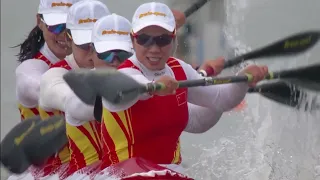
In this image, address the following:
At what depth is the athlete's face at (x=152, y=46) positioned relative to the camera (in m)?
4.28

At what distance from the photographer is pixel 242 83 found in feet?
14.6

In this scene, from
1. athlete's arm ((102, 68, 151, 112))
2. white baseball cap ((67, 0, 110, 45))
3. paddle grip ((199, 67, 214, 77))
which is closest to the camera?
athlete's arm ((102, 68, 151, 112))

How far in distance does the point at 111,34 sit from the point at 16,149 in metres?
0.76

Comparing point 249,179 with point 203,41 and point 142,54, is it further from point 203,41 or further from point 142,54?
point 203,41

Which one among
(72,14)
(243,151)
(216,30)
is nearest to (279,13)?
(216,30)

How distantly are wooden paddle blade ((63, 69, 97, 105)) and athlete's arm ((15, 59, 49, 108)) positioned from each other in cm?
110

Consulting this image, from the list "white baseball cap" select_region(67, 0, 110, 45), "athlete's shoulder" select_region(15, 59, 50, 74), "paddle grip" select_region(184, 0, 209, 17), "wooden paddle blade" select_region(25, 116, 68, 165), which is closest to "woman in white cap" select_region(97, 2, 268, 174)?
"wooden paddle blade" select_region(25, 116, 68, 165)

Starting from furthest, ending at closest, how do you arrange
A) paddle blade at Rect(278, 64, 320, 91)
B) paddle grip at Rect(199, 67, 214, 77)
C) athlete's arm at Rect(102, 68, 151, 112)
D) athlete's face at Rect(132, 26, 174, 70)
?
paddle blade at Rect(278, 64, 320, 91) → paddle grip at Rect(199, 67, 214, 77) → athlete's face at Rect(132, 26, 174, 70) → athlete's arm at Rect(102, 68, 151, 112)

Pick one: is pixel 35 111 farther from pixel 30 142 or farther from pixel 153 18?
pixel 153 18

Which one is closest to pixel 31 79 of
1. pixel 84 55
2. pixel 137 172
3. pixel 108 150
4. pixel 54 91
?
pixel 84 55

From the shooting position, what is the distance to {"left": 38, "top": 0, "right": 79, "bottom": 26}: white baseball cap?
5562mm

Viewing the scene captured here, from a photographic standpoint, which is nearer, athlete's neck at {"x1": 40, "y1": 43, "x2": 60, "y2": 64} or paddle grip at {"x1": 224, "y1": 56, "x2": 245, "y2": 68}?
paddle grip at {"x1": 224, "y1": 56, "x2": 245, "y2": 68}

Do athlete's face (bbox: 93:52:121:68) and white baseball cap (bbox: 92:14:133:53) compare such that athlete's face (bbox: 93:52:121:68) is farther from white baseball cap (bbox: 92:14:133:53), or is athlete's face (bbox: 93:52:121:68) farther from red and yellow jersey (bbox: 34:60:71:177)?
red and yellow jersey (bbox: 34:60:71:177)

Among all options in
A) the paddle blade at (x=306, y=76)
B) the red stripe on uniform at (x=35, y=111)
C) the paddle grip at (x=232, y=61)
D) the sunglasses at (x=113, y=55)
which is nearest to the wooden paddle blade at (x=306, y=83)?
the paddle blade at (x=306, y=76)
